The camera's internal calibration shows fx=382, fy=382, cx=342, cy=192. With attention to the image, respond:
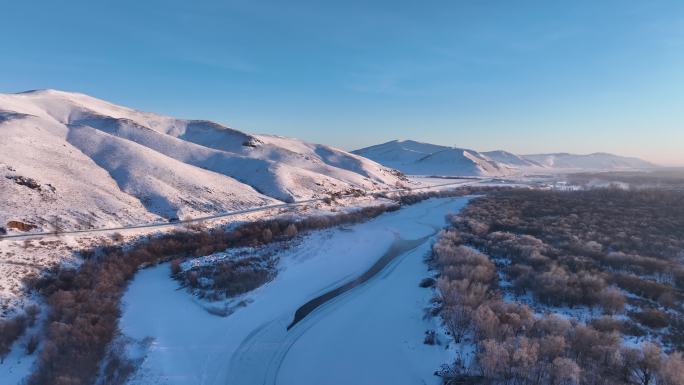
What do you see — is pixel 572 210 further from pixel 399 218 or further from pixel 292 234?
pixel 292 234

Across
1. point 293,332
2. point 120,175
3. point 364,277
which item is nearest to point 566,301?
→ point 364,277

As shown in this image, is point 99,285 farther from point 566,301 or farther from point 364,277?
point 566,301

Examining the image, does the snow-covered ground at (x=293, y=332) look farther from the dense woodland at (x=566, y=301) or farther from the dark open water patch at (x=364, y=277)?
the dense woodland at (x=566, y=301)

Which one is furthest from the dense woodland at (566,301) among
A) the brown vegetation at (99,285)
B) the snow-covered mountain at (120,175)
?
the snow-covered mountain at (120,175)

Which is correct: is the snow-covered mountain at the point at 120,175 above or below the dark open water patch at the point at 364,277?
above

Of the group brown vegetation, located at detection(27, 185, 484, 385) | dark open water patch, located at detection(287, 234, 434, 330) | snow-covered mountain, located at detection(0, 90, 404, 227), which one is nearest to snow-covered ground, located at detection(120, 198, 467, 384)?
dark open water patch, located at detection(287, 234, 434, 330)

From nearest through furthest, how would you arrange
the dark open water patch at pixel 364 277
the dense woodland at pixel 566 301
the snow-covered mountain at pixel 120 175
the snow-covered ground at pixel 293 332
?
1. the dense woodland at pixel 566 301
2. the snow-covered ground at pixel 293 332
3. the dark open water patch at pixel 364 277
4. the snow-covered mountain at pixel 120 175
